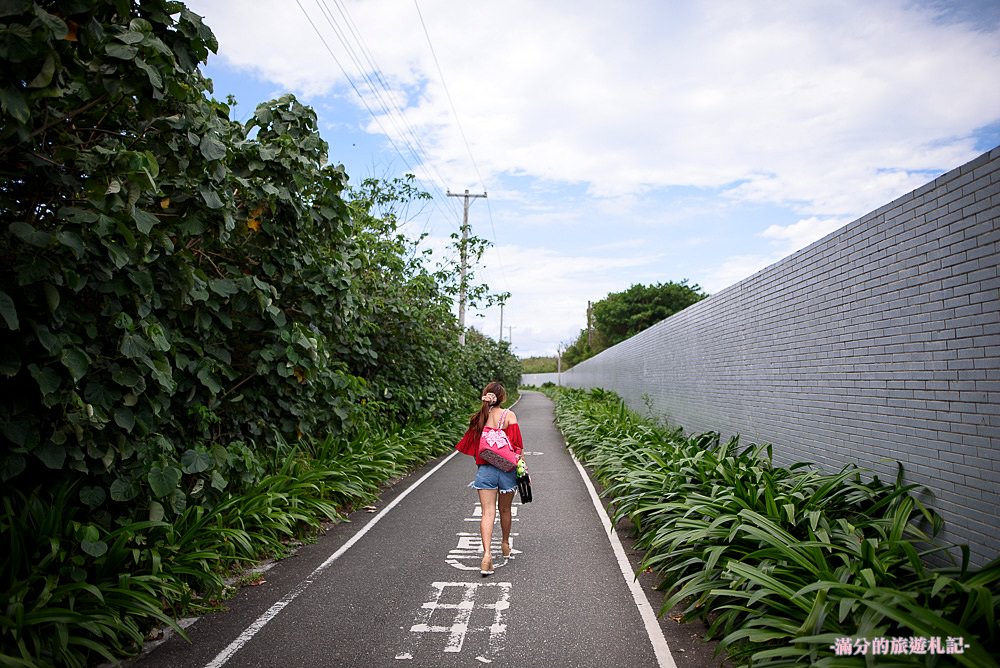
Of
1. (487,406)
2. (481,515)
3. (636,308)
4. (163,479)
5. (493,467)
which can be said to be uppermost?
(636,308)

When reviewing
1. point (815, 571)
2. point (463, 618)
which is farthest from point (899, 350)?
point (463, 618)

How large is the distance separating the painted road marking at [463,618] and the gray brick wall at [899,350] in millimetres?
3024

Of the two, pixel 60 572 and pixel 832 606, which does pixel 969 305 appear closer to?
pixel 832 606

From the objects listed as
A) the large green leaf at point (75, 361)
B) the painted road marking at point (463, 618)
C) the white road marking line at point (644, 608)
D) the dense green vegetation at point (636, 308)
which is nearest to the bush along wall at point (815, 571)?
the white road marking line at point (644, 608)

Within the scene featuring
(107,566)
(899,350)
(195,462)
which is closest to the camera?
(107,566)

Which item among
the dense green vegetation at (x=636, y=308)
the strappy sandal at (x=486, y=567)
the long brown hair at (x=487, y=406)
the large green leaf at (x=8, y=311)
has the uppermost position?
the dense green vegetation at (x=636, y=308)

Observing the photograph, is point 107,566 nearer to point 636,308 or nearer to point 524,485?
point 524,485

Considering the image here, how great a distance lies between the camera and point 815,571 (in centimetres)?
404

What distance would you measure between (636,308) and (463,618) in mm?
57005

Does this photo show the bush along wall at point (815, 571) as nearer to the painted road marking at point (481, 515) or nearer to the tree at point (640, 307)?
the painted road marking at point (481, 515)

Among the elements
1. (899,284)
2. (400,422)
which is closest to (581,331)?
(400,422)

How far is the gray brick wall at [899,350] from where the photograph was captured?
13.4 feet

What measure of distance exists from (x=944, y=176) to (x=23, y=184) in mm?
6083

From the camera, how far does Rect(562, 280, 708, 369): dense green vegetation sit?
5850 cm
